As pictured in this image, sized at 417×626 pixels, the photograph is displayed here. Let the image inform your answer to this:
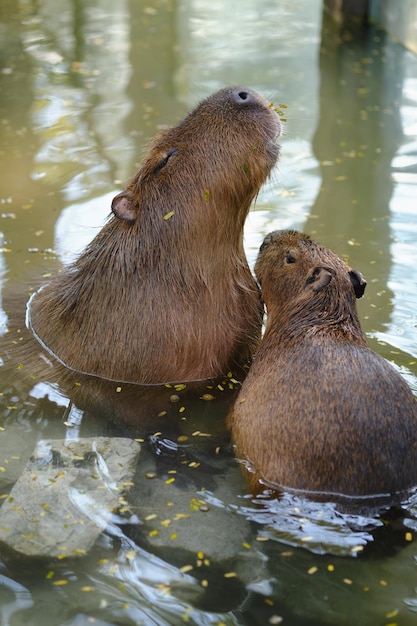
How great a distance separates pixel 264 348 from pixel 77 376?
1.36m

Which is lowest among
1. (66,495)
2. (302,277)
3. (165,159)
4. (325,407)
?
(66,495)

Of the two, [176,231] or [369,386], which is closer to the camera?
Result: [369,386]

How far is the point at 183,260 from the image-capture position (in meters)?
5.74

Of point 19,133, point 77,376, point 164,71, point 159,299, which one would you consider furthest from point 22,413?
point 164,71

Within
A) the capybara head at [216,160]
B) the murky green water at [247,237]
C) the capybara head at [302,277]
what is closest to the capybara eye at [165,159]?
the capybara head at [216,160]

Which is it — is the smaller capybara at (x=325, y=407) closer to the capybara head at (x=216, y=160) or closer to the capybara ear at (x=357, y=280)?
the capybara ear at (x=357, y=280)

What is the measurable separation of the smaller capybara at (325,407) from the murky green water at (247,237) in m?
0.16

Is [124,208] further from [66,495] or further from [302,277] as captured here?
[66,495]

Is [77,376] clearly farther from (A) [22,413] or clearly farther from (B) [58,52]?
(B) [58,52]

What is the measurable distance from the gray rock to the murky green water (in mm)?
57

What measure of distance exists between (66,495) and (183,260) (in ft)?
5.45

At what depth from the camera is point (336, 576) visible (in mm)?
4348

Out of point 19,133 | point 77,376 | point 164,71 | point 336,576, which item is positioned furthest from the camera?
point 164,71

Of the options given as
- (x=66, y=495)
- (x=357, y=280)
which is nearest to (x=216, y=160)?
(x=357, y=280)
